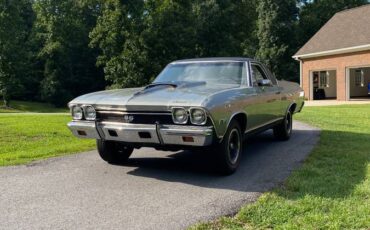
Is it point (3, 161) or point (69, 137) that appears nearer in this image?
point (3, 161)

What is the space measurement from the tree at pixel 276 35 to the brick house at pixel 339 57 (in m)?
7.44

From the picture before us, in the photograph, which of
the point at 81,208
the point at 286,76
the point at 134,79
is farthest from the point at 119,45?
the point at 81,208

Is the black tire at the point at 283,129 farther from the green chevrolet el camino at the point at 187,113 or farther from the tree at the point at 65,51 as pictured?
the tree at the point at 65,51

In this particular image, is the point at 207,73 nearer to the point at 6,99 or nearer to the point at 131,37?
the point at 131,37

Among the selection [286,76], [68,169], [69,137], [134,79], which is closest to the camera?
[68,169]

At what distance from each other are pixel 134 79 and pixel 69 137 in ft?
83.2

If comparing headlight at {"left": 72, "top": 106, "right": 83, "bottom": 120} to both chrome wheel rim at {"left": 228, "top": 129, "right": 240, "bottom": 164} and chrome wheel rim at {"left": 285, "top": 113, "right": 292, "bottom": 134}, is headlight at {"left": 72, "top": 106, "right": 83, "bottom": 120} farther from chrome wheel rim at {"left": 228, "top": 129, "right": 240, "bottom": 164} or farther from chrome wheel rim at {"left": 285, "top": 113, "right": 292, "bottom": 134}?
chrome wheel rim at {"left": 285, "top": 113, "right": 292, "bottom": 134}

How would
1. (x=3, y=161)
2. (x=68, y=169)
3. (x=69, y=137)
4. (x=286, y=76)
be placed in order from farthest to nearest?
(x=286, y=76) < (x=69, y=137) < (x=3, y=161) < (x=68, y=169)

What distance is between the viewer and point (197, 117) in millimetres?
5461

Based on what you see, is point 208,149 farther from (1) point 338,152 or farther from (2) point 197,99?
(1) point 338,152

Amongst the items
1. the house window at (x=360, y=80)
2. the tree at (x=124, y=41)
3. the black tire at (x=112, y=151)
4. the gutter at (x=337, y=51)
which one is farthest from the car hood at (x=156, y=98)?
the house window at (x=360, y=80)

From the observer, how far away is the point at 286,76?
41.5 m

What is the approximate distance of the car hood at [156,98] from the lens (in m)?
5.53

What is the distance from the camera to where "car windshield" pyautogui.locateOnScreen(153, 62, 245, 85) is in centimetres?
711
